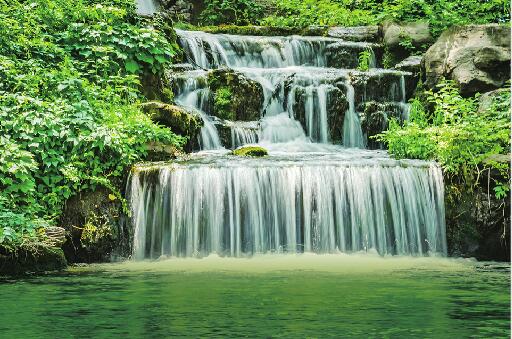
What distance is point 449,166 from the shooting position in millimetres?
9430

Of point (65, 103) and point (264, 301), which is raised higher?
point (65, 103)

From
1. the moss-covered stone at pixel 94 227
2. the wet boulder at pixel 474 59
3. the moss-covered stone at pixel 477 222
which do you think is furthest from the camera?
the wet boulder at pixel 474 59

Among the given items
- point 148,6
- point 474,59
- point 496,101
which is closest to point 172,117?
point 496,101

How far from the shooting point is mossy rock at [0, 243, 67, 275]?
7254 mm

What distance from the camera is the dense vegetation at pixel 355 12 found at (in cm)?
1694

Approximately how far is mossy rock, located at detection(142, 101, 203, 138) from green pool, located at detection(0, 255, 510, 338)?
357cm

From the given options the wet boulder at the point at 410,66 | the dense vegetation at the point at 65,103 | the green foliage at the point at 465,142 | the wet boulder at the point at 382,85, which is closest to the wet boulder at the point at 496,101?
the green foliage at the point at 465,142

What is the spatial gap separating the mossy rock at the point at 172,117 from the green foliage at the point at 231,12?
10.4 meters

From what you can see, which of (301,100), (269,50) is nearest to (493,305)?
(301,100)

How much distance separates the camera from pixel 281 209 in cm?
898

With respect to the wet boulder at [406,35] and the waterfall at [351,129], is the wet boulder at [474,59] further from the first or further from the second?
the wet boulder at [406,35]

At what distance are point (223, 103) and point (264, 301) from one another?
8.03m

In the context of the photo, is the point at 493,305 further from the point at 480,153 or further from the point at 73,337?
the point at 480,153

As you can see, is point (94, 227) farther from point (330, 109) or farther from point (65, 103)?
point (330, 109)
